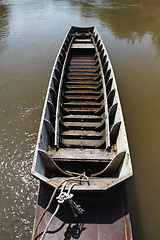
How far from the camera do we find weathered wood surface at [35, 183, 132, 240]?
400cm

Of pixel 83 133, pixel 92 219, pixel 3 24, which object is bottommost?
pixel 92 219

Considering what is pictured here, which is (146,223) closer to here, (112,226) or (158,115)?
(112,226)

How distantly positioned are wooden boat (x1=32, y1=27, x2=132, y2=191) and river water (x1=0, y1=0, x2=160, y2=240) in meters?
1.45

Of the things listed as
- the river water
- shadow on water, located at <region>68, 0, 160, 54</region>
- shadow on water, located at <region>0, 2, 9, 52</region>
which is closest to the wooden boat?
the river water

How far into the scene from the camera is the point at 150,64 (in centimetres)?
1219

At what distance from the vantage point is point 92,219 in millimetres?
4223

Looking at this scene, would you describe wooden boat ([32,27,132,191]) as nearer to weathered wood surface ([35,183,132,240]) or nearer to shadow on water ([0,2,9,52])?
weathered wood surface ([35,183,132,240])

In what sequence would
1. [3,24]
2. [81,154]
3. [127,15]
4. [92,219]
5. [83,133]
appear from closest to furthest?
[92,219], [81,154], [83,133], [3,24], [127,15]

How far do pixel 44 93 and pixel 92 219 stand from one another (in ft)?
24.9

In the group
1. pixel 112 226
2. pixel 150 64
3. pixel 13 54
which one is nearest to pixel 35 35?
pixel 13 54

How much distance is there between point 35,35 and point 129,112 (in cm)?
1477

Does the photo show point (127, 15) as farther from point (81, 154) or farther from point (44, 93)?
point (81, 154)

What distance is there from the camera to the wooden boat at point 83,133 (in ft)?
15.9

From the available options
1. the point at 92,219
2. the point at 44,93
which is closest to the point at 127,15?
the point at 44,93
